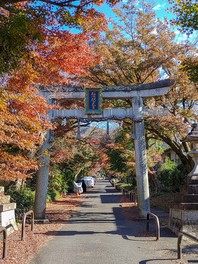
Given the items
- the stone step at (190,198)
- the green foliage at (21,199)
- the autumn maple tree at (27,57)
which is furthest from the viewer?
the green foliage at (21,199)

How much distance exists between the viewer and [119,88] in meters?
16.1

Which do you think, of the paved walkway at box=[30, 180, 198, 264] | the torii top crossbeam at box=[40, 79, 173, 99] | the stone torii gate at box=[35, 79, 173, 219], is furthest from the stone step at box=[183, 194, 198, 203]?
the torii top crossbeam at box=[40, 79, 173, 99]

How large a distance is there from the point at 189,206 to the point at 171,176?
61.8ft

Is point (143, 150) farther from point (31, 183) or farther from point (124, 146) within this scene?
point (31, 183)

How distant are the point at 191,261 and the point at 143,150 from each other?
9.07 m

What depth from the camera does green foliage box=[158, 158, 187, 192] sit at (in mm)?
28594

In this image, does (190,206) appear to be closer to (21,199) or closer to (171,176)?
(21,199)

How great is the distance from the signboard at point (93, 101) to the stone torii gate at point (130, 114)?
1.00ft

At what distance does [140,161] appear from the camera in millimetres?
16219

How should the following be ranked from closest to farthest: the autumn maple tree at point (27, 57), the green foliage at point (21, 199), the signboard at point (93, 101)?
1. the autumn maple tree at point (27, 57)
2. the signboard at point (93, 101)
3. the green foliage at point (21, 199)

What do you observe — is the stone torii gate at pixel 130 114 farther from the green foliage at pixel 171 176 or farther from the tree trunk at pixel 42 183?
the green foliage at pixel 171 176

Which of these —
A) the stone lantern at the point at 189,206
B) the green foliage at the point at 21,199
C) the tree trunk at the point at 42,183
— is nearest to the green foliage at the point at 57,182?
the green foliage at the point at 21,199

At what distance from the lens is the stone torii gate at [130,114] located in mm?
15656

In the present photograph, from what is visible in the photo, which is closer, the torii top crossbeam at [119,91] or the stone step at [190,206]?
the stone step at [190,206]
